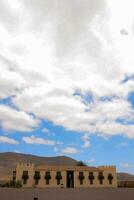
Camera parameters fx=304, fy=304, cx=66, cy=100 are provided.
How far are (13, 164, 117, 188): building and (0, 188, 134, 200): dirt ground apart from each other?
45.1 m

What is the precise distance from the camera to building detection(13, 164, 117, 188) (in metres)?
71.6

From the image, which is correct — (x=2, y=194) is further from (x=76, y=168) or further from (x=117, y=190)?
(x=76, y=168)

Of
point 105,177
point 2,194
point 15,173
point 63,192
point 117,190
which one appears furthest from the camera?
point 105,177

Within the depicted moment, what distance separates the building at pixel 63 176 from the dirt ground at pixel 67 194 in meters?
45.1

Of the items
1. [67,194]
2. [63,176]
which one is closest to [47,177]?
[63,176]

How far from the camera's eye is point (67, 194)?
2475cm

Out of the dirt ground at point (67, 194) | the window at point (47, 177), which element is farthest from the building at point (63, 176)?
the dirt ground at point (67, 194)

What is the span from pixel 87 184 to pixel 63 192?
171 feet

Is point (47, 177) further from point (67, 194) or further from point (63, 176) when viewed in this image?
point (67, 194)

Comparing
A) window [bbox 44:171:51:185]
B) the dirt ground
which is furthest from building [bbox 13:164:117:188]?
the dirt ground

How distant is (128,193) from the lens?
90.2 ft

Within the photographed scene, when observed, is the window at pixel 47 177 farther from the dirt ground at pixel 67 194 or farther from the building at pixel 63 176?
the dirt ground at pixel 67 194

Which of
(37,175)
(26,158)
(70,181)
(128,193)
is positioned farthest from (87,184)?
(26,158)

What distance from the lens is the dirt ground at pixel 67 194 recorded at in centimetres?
2259
